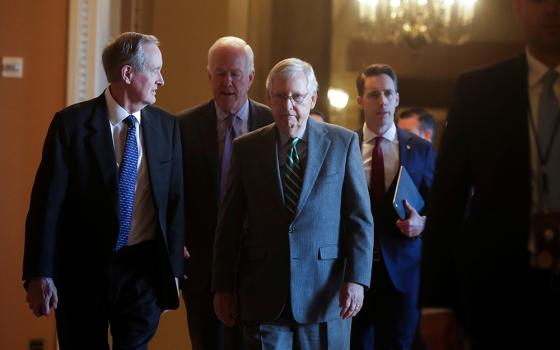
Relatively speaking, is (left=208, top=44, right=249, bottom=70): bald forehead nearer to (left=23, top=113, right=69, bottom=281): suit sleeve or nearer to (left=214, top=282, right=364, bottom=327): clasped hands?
(left=23, top=113, right=69, bottom=281): suit sleeve

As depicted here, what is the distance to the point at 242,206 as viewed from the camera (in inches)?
135

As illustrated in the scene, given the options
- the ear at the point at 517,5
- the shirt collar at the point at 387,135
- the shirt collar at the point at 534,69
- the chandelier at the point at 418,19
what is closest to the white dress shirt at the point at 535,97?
the shirt collar at the point at 534,69

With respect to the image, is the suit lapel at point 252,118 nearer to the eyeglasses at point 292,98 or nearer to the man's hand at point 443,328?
the eyeglasses at point 292,98

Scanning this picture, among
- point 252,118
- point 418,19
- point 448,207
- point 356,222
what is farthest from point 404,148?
point 418,19

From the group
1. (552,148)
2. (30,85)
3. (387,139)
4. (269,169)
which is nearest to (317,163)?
(269,169)

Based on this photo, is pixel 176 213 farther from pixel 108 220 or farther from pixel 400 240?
pixel 400 240

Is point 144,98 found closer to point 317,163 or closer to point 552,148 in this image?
point 317,163

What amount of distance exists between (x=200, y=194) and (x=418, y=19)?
5.25 meters

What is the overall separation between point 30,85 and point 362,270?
2.74 meters

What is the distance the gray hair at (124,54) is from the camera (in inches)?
141

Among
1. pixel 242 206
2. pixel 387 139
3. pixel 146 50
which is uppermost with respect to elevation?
pixel 146 50

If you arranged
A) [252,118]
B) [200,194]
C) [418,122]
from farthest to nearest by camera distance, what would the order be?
[418,122] < [252,118] < [200,194]

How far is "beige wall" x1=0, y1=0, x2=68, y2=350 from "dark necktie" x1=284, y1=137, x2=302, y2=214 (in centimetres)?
231

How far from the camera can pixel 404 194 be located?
4.02 m
